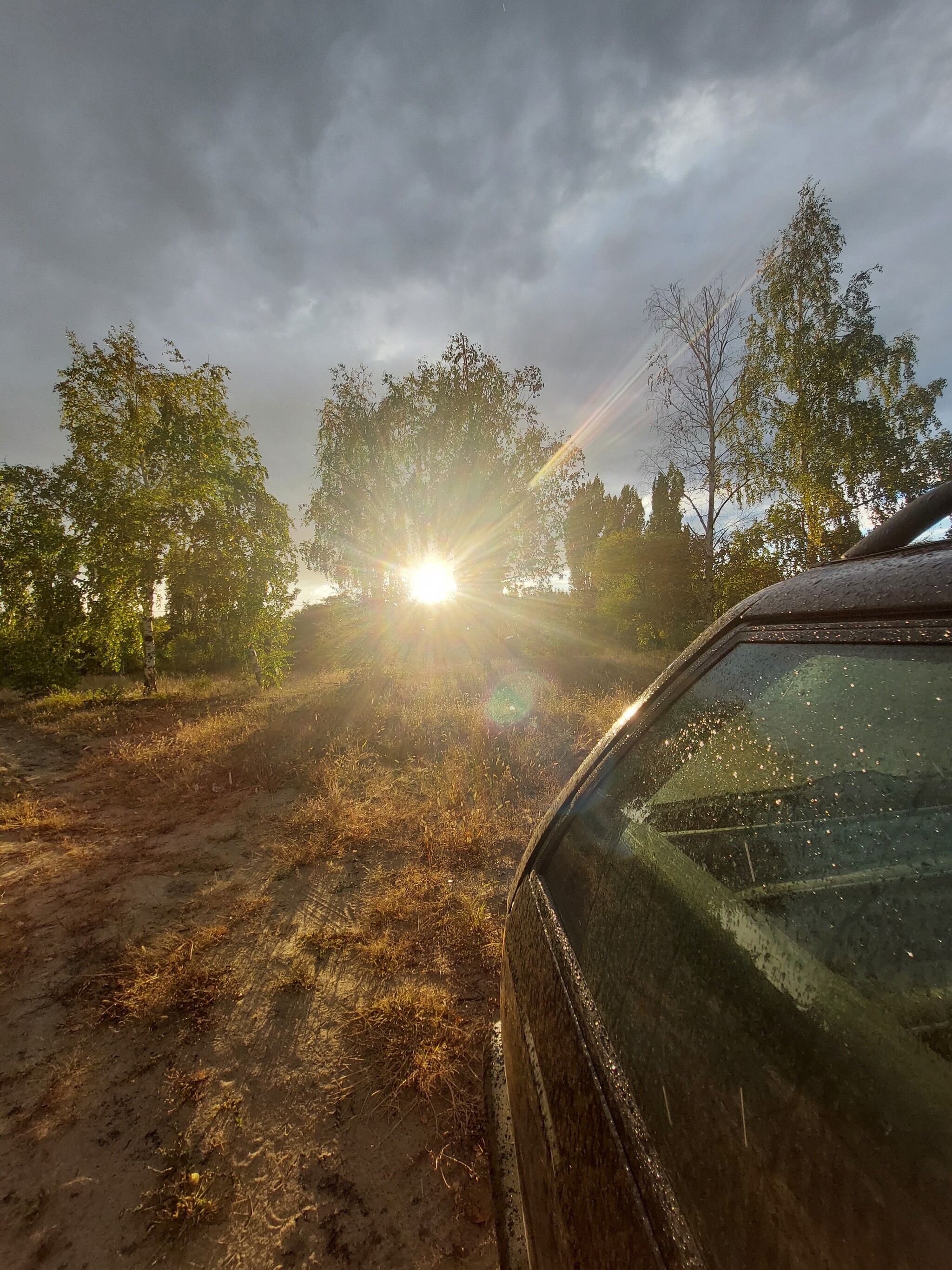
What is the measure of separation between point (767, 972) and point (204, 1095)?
2.37 meters

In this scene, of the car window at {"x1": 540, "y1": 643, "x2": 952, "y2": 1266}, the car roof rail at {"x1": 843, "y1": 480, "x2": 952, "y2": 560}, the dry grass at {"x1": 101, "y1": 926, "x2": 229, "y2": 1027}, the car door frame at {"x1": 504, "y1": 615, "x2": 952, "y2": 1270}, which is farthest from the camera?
the dry grass at {"x1": 101, "y1": 926, "x2": 229, "y2": 1027}

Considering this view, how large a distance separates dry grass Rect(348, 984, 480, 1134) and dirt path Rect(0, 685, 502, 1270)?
0.06m

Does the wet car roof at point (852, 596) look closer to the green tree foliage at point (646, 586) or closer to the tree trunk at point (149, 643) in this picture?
the tree trunk at point (149, 643)

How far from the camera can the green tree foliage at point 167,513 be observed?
10.1 meters

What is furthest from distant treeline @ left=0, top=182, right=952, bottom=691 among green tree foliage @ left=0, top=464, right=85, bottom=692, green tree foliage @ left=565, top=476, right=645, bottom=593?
green tree foliage @ left=565, top=476, right=645, bottom=593

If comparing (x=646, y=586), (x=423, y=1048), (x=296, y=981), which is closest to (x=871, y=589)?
(x=423, y=1048)

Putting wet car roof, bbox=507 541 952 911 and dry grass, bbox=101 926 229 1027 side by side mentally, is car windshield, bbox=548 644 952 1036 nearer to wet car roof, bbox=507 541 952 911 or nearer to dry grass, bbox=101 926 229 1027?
wet car roof, bbox=507 541 952 911

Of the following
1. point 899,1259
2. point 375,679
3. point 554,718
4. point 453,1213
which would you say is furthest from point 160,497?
point 899,1259

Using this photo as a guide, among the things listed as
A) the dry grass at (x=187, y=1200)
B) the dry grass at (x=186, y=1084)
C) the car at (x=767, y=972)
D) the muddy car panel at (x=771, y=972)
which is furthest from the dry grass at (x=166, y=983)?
the muddy car panel at (x=771, y=972)

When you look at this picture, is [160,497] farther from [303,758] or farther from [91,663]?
[91,663]

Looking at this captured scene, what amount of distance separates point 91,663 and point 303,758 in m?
17.7

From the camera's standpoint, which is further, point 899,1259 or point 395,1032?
point 395,1032

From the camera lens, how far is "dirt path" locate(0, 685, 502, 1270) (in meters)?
1.46

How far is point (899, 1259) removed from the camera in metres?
0.42
